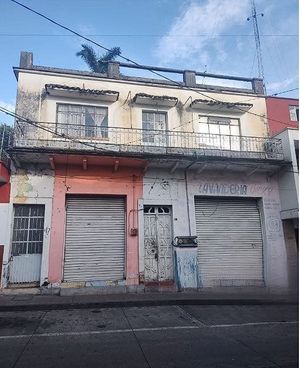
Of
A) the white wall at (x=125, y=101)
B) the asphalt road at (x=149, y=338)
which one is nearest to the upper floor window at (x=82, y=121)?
the white wall at (x=125, y=101)

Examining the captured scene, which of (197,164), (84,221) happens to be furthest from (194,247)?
(84,221)

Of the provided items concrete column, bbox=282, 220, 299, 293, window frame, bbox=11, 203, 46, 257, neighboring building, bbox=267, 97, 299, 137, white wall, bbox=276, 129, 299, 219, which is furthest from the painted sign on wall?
window frame, bbox=11, 203, 46, 257

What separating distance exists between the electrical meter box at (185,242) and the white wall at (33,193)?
471 cm

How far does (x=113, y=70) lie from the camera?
13383 mm

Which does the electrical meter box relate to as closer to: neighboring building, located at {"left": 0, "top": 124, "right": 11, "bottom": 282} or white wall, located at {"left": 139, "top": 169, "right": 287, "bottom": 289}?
white wall, located at {"left": 139, "top": 169, "right": 287, "bottom": 289}

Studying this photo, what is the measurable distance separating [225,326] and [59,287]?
5878mm

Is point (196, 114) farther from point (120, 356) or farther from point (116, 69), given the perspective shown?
point (120, 356)

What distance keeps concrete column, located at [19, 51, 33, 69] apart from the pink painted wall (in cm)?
451

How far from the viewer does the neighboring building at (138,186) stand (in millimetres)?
10977

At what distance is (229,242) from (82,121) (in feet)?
25.5

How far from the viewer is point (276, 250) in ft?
41.5

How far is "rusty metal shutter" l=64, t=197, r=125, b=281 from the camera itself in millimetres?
11156

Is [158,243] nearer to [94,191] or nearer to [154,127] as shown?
[94,191]

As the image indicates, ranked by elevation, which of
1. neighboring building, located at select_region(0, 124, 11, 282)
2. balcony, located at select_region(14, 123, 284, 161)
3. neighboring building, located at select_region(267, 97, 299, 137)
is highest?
neighboring building, located at select_region(267, 97, 299, 137)
